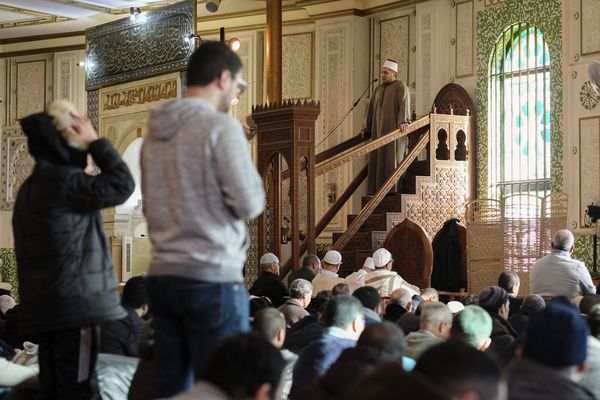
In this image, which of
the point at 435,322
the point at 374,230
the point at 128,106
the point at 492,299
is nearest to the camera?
the point at 435,322

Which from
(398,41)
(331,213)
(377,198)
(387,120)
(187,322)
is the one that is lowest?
(187,322)

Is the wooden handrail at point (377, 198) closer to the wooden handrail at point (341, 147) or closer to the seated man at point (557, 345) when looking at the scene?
the wooden handrail at point (341, 147)

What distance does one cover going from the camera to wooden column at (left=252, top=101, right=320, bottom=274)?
393 inches

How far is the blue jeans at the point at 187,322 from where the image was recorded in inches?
112

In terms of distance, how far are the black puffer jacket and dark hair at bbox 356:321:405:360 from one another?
80 cm

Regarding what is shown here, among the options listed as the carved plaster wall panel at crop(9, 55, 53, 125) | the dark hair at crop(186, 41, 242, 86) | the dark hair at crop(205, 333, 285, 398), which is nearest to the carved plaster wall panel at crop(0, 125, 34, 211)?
the carved plaster wall panel at crop(9, 55, 53, 125)

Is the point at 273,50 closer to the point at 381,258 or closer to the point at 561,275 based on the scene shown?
the point at 381,258

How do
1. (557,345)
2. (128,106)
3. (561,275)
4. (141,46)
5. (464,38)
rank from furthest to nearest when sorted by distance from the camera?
(128,106), (141,46), (464,38), (561,275), (557,345)

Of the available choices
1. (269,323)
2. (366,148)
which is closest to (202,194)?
(269,323)

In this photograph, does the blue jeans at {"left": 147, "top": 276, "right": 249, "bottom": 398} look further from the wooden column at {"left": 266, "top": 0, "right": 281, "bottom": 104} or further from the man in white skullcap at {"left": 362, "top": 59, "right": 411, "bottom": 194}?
the wooden column at {"left": 266, "top": 0, "right": 281, "bottom": 104}

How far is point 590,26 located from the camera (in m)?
10.9

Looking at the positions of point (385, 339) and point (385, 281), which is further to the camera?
point (385, 281)

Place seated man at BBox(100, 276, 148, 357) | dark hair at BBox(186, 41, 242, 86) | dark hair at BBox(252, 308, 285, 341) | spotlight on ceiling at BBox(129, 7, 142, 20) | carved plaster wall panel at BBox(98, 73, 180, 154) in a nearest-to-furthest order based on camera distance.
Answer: dark hair at BBox(186, 41, 242, 86) < dark hair at BBox(252, 308, 285, 341) < seated man at BBox(100, 276, 148, 357) < spotlight on ceiling at BBox(129, 7, 142, 20) < carved plaster wall panel at BBox(98, 73, 180, 154)

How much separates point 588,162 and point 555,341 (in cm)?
847
